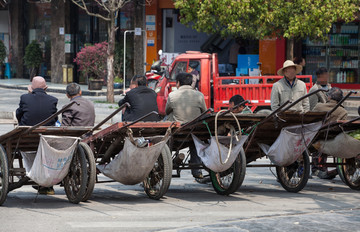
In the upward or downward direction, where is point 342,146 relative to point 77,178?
upward

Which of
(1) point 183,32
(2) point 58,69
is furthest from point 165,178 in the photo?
(2) point 58,69

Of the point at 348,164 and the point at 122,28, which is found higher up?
the point at 122,28

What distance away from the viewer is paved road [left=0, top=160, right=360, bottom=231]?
8.03m

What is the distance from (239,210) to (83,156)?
1.99 m

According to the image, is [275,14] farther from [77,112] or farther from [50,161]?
[50,161]

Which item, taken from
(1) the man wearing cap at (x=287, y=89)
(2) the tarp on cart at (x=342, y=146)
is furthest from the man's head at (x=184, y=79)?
(2) the tarp on cart at (x=342, y=146)

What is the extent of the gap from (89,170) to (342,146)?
3.52 m

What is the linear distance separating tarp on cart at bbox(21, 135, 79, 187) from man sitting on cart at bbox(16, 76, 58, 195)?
0.97 m

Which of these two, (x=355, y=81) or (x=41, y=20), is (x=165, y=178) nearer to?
(x=355, y=81)

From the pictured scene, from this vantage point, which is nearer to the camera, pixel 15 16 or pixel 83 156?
pixel 83 156

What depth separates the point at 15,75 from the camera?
125 ft

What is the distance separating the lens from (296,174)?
10.7m

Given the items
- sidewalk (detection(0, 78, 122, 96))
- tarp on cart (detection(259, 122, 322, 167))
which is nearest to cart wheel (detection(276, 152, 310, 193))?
tarp on cart (detection(259, 122, 322, 167))

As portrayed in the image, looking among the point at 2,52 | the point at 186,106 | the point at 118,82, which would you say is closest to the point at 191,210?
the point at 186,106
